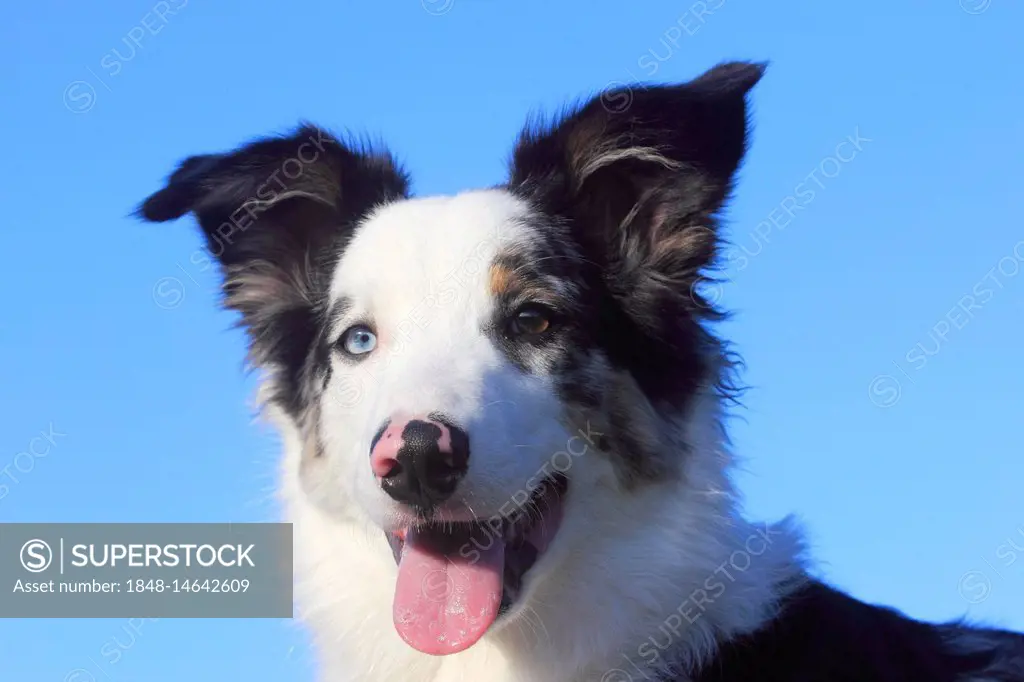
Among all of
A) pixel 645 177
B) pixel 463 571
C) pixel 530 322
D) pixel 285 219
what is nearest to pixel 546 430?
pixel 530 322

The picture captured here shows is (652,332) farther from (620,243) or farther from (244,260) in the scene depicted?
(244,260)

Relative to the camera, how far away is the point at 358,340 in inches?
190

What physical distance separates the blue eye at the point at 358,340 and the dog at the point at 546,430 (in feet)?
0.06

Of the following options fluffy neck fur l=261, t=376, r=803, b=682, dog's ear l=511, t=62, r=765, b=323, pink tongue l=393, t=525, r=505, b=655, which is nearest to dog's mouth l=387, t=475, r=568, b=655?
pink tongue l=393, t=525, r=505, b=655

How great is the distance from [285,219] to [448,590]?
2356mm

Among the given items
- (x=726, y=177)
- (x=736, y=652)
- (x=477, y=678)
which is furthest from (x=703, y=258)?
(x=477, y=678)

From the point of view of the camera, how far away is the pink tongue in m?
4.17

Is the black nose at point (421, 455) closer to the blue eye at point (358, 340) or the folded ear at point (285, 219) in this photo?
the blue eye at point (358, 340)

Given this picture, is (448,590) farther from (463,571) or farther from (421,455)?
(421,455)

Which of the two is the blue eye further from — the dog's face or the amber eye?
the amber eye

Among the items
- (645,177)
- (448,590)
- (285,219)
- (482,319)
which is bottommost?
(448,590)

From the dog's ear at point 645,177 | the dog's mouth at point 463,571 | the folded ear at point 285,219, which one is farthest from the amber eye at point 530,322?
the folded ear at point 285,219

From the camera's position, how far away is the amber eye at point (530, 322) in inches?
182

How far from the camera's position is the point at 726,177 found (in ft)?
16.2
